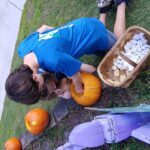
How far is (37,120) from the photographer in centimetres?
388

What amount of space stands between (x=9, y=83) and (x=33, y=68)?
217 mm

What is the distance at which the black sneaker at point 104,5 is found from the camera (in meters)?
3.58

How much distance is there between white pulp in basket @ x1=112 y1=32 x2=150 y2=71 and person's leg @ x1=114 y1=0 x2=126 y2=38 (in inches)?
6.8

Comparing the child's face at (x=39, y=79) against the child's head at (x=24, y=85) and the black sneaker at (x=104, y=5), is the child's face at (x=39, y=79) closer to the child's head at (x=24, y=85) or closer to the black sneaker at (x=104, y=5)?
the child's head at (x=24, y=85)

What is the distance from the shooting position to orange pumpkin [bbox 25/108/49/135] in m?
3.90

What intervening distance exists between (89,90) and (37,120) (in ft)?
2.63

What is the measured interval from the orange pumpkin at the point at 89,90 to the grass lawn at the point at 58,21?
0.32 metres

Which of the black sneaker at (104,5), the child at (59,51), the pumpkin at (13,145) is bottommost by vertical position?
the pumpkin at (13,145)

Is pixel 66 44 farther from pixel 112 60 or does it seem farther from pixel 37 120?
pixel 37 120

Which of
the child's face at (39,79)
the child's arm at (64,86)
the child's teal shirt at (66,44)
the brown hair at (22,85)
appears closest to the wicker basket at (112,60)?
the child's teal shirt at (66,44)

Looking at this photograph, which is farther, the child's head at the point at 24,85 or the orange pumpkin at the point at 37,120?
the orange pumpkin at the point at 37,120

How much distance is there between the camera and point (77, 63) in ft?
9.85

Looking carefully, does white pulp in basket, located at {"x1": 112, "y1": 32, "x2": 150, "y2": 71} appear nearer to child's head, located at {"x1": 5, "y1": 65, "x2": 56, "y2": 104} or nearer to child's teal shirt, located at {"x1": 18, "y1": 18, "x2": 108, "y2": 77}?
child's teal shirt, located at {"x1": 18, "y1": 18, "x2": 108, "y2": 77}

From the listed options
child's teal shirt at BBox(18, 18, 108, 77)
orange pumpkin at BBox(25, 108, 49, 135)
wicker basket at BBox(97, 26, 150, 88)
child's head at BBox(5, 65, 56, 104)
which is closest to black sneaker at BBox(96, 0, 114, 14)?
child's teal shirt at BBox(18, 18, 108, 77)
